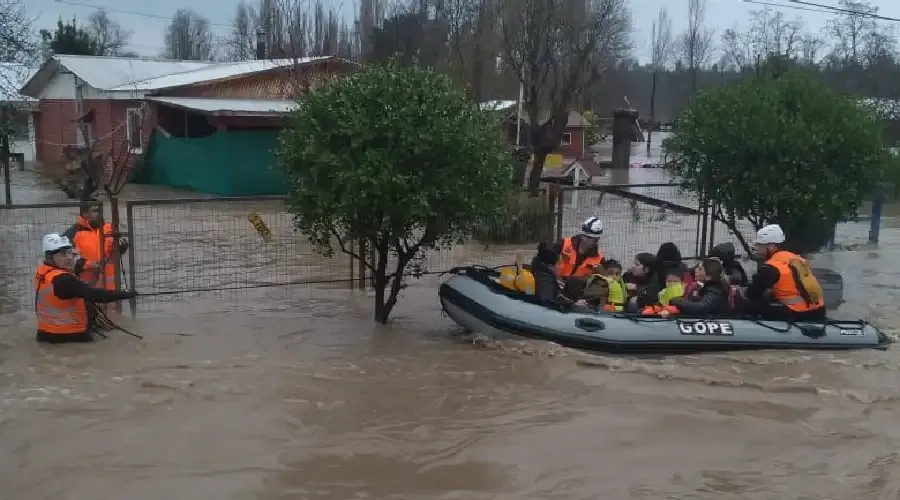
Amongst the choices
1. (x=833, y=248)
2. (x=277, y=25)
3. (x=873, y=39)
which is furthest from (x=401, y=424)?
(x=873, y=39)

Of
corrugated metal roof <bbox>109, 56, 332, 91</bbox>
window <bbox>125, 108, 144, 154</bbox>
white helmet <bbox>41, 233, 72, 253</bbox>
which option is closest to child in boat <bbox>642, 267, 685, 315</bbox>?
white helmet <bbox>41, 233, 72, 253</bbox>

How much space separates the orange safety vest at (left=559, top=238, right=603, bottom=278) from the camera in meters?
9.88

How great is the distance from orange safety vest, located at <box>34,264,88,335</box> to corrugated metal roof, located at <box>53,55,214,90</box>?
756 inches

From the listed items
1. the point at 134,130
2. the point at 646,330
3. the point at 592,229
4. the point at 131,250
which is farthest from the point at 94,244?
the point at 134,130

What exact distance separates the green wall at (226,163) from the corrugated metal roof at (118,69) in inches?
125

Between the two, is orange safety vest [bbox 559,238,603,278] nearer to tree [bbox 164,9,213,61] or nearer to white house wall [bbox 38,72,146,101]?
white house wall [bbox 38,72,146,101]

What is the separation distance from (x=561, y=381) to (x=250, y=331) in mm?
3443

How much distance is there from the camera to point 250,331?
9.44m

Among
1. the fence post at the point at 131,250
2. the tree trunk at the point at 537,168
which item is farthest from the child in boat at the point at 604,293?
the tree trunk at the point at 537,168

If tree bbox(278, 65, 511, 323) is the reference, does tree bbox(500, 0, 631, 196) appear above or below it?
above

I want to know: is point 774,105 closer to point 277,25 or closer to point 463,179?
point 463,179

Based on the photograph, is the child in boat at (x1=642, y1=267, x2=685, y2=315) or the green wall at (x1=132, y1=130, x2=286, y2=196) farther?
the green wall at (x1=132, y1=130, x2=286, y2=196)

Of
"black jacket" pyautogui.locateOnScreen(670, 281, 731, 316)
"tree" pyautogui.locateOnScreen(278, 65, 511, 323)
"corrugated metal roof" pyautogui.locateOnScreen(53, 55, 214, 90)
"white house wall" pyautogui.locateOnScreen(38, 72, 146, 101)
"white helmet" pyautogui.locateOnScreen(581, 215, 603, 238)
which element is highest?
"corrugated metal roof" pyautogui.locateOnScreen(53, 55, 214, 90)

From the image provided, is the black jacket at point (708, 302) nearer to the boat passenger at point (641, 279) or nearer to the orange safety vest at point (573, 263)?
the boat passenger at point (641, 279)
